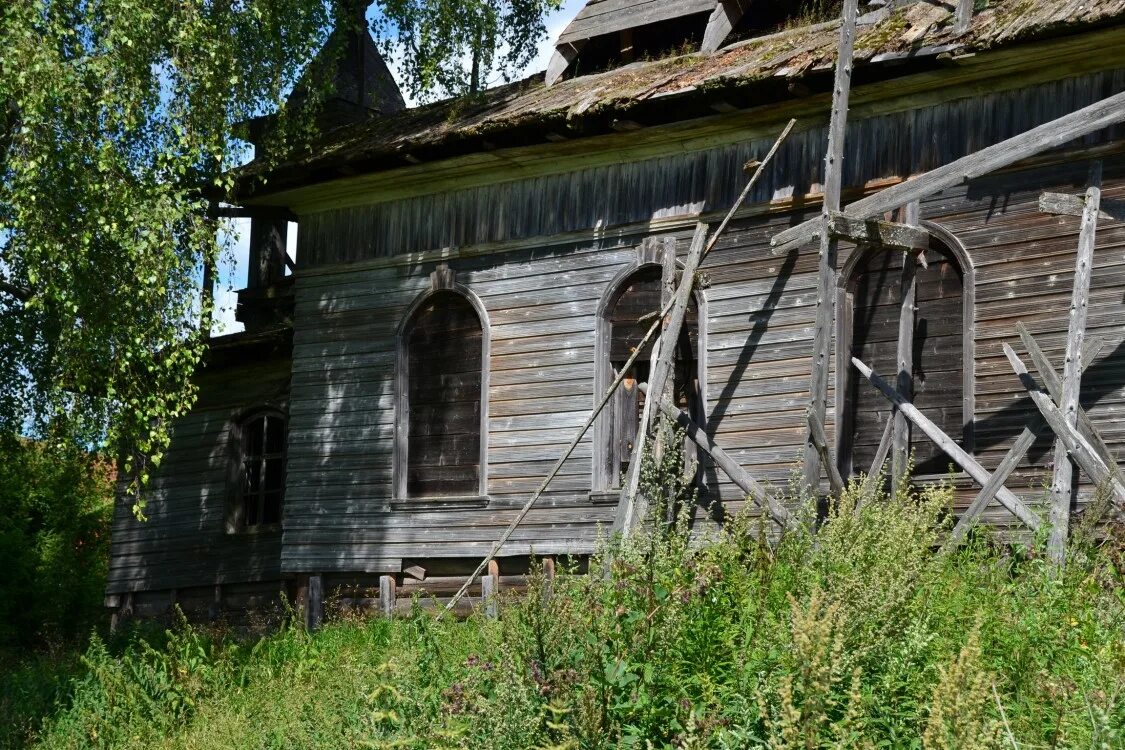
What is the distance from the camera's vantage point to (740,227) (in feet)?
43.0

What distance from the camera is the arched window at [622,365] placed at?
13.6 meters

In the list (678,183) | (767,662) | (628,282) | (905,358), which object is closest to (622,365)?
(628,282)

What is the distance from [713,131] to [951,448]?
4217 millimetres

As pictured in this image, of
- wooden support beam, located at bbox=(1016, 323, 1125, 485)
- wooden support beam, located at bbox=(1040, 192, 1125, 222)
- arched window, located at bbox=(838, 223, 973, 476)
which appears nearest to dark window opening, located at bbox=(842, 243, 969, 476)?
arched window, located at bbox=(838, 223, 973, 476)

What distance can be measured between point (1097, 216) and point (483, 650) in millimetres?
5757

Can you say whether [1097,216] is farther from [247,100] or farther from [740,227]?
[247,100]

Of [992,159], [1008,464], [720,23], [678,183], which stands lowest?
[1008,464]

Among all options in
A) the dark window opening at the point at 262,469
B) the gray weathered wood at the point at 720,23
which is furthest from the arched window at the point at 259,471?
the gray weathered wood at the point at 720,23

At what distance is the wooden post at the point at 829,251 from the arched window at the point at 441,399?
4567 millimetres

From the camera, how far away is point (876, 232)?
36.8 feet

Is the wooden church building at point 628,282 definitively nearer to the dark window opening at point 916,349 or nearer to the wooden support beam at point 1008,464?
the dark window opening at point 916,349

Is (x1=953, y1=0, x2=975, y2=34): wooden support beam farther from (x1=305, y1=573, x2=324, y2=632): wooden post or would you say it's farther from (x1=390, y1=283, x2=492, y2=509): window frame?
(x1=305, y1=573, x2=324, y2=632): wooden post

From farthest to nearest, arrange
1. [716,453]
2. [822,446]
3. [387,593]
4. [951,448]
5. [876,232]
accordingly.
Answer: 1. [387,593]
2. [716,453]
3. [876,232]
4. [822,446]
5. [951,448]

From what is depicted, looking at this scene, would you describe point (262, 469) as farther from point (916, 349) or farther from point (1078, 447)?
point (1078, 447)
